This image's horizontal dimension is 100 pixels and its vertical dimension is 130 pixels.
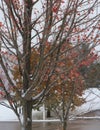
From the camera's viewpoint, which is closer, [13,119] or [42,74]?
[42,74]

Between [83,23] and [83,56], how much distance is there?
43 cm

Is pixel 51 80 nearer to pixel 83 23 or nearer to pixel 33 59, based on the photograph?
pixel 33 59

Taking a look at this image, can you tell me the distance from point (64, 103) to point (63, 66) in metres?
3.62

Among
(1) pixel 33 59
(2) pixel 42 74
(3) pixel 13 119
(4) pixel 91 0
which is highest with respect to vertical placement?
(3) pixel 13 119

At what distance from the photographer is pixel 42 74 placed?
16.4 feet

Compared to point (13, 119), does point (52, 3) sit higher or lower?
lower

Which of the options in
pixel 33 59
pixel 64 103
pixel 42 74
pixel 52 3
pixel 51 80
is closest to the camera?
pixel 52 3

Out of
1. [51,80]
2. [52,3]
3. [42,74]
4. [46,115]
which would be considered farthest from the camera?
[46,115]

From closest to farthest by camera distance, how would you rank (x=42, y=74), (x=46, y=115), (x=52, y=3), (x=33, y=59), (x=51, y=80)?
1. (x=52, y=3)
2. (x=42, y=74)
3. (x=51, y=80)
4. (x=33, y=59)
5. (x=46, y=115)

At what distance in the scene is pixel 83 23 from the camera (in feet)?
16.6

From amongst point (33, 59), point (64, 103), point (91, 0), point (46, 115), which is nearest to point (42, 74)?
point (33, 59)

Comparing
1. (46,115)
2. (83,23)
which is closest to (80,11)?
(83,23)

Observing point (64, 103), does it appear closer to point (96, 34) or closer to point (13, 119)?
point (96, 34)

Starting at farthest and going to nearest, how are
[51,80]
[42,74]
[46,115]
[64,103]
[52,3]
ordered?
1. [46,115]
2. [64,103]
3. [51,80]
4. [42,74]
5. [52,3]
